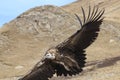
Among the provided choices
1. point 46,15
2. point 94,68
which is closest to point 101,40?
point 46,15

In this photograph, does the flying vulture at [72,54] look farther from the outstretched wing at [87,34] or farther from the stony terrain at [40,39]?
the stony terrain at [40,39]

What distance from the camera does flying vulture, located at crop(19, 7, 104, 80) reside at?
50.9 feet

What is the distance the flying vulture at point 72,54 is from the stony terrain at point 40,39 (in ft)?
35.9

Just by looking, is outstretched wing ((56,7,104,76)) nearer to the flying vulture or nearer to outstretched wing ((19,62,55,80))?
the flying vulture

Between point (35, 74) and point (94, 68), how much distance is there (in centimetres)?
1006

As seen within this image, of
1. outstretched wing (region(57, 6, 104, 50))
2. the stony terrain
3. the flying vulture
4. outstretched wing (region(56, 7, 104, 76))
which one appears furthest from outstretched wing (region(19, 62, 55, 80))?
the stony terrain

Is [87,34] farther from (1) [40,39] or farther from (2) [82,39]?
(1) [40,39]

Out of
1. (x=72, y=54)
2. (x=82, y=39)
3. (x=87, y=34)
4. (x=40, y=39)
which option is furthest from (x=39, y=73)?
(x=40, y=39)

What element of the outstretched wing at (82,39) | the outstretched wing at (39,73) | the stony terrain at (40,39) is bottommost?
the outstretched wing at (39,73)

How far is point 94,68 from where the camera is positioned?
1023 inches

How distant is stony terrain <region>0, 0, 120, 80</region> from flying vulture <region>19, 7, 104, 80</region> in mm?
10931

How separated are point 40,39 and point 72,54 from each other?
17100 millimetres

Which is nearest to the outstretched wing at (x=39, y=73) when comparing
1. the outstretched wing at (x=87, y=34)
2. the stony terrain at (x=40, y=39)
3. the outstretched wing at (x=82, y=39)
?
the outstretched wing at (x=82, y=39)

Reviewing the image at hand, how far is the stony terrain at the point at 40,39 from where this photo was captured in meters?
29.2
